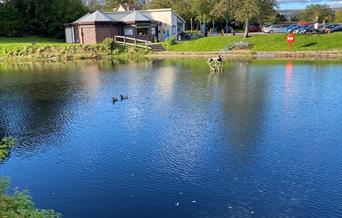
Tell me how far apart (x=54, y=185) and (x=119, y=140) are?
5.59 m

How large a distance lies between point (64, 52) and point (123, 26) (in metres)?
12.5

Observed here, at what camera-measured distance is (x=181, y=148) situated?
18.6 meters

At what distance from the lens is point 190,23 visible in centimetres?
9762

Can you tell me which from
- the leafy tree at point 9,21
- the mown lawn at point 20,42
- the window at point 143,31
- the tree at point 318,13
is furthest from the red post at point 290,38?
the leafy tree at point 9,21

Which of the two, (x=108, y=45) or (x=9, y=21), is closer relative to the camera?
(x=108, y=45)

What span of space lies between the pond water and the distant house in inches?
1322

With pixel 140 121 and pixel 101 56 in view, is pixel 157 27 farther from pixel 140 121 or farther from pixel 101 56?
pixel 140 121

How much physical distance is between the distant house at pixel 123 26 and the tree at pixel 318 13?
40750mm

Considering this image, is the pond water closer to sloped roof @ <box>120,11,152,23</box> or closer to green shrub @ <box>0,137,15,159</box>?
green shrub @ <box>0,137,15,159</box>

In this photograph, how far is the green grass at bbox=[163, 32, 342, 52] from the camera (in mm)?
57406

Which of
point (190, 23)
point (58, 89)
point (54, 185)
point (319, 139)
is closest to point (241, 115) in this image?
point (319, 139)

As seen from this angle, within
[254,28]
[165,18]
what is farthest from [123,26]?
[254,28]

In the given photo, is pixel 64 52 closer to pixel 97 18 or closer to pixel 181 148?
pixel 97 18

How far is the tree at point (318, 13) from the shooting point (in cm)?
9874
